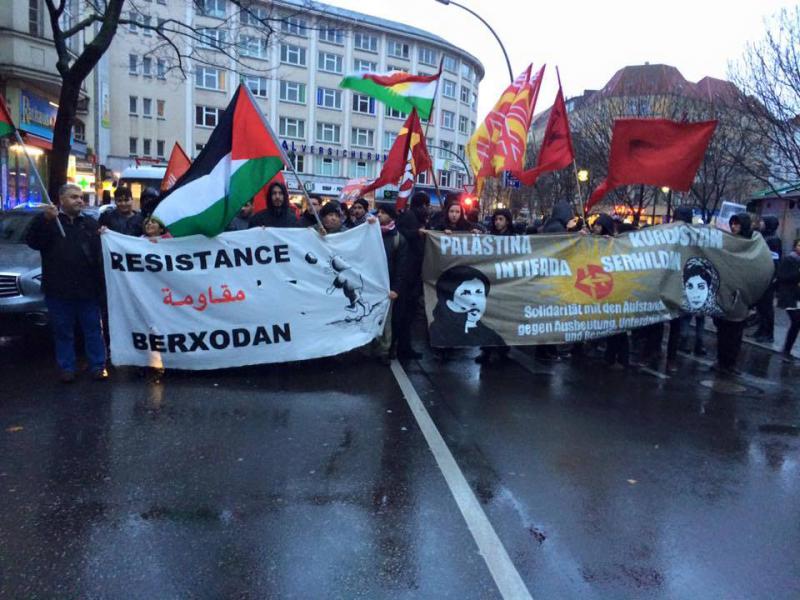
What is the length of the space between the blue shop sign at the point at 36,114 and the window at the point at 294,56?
37507 mm

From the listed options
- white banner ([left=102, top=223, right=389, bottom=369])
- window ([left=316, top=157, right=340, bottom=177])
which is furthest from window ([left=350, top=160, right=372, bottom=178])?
white banner ([left=102, top=223, right=389, bottom=369])

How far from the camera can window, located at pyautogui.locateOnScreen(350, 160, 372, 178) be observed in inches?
2399

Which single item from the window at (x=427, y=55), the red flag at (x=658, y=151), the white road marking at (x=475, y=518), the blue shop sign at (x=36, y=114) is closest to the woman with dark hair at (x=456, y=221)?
the red flag at (x=658, y=151)

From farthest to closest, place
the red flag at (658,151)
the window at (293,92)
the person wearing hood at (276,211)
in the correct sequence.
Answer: the window at (293,92) < the person wearing hood at (276,211) < the red flag at (658,151)

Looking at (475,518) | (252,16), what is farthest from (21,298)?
(252,16)

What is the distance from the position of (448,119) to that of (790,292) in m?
60.9

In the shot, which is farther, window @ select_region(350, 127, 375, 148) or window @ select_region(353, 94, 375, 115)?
window @ select_region(350, 127, 375, 148)

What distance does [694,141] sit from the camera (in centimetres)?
771

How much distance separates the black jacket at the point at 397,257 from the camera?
7633 millimetres

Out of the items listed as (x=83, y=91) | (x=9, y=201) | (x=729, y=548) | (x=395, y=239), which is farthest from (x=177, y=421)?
(x=83, y=91)

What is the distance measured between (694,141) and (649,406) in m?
3.22

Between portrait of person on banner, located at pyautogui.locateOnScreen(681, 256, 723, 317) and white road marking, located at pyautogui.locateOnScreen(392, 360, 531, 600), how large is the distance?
12.8 feet

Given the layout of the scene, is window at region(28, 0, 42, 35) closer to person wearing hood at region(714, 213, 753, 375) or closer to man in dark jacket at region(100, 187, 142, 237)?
man in dark jacket at region(100, 187, 142, 237)

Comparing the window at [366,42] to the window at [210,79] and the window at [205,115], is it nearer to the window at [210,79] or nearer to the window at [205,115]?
the window at [210,79]
